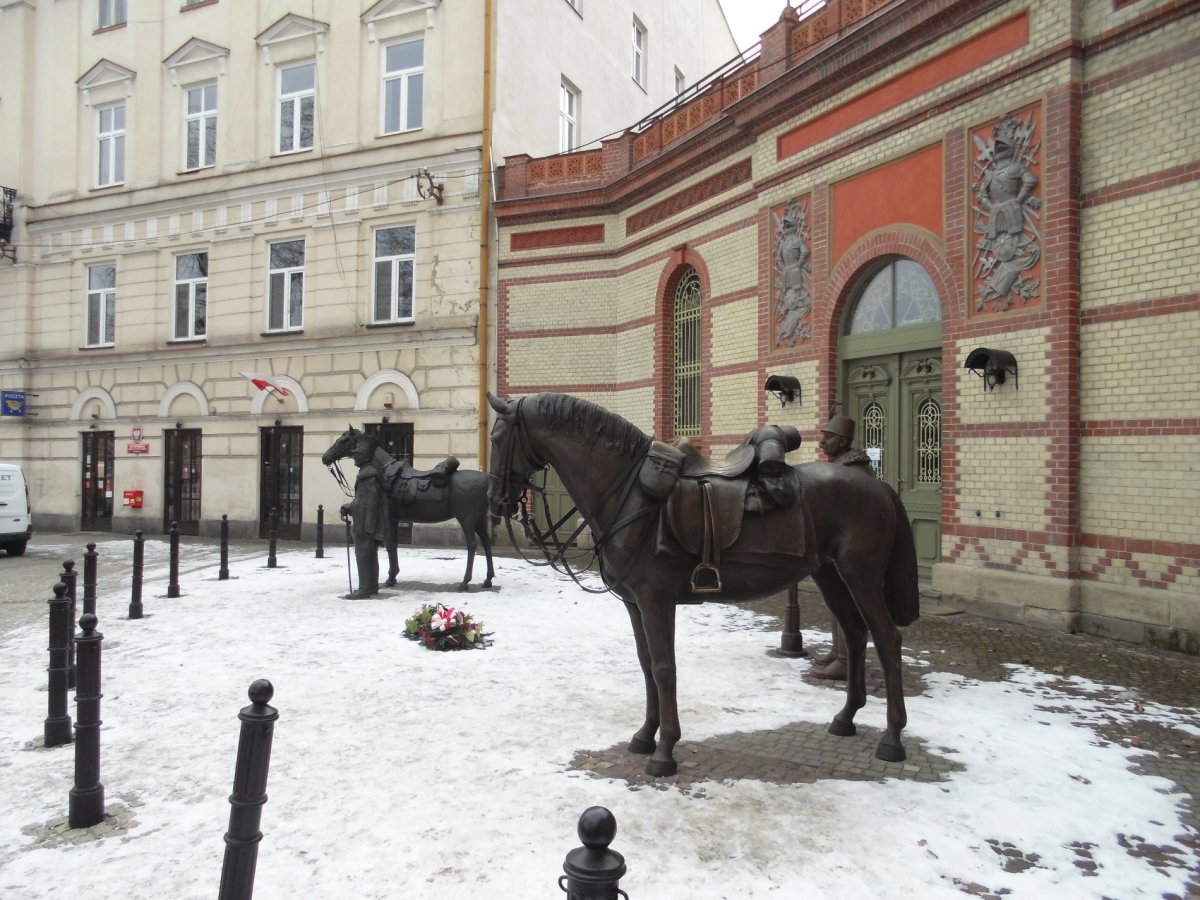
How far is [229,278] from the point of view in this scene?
779 inches

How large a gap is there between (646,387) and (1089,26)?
909 centimetres

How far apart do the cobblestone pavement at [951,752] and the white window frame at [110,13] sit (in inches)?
957

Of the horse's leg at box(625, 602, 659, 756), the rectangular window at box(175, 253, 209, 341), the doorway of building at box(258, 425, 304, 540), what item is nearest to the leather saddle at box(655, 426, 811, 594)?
the horse's leg at box(625, 602, 659, 756)

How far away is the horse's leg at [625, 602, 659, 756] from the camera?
4938 mm

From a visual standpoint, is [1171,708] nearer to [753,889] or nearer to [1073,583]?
[1073,583]

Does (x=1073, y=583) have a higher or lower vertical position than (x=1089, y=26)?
lower

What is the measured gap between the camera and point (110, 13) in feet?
71.2

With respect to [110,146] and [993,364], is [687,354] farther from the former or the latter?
[110,146]

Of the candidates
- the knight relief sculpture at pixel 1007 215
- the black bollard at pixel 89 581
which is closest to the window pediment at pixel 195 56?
the black bollard at pixel 89 581

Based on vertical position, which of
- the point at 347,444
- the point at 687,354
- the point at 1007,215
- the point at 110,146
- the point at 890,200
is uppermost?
the point at 110,146

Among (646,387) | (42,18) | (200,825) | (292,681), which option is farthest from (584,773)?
(42,18)

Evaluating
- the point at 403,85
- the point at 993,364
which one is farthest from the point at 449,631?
the point at 403,85

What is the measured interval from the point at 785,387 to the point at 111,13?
850 inches

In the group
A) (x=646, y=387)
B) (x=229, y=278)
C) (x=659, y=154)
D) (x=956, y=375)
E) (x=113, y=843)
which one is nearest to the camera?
(x=113, y=843)
